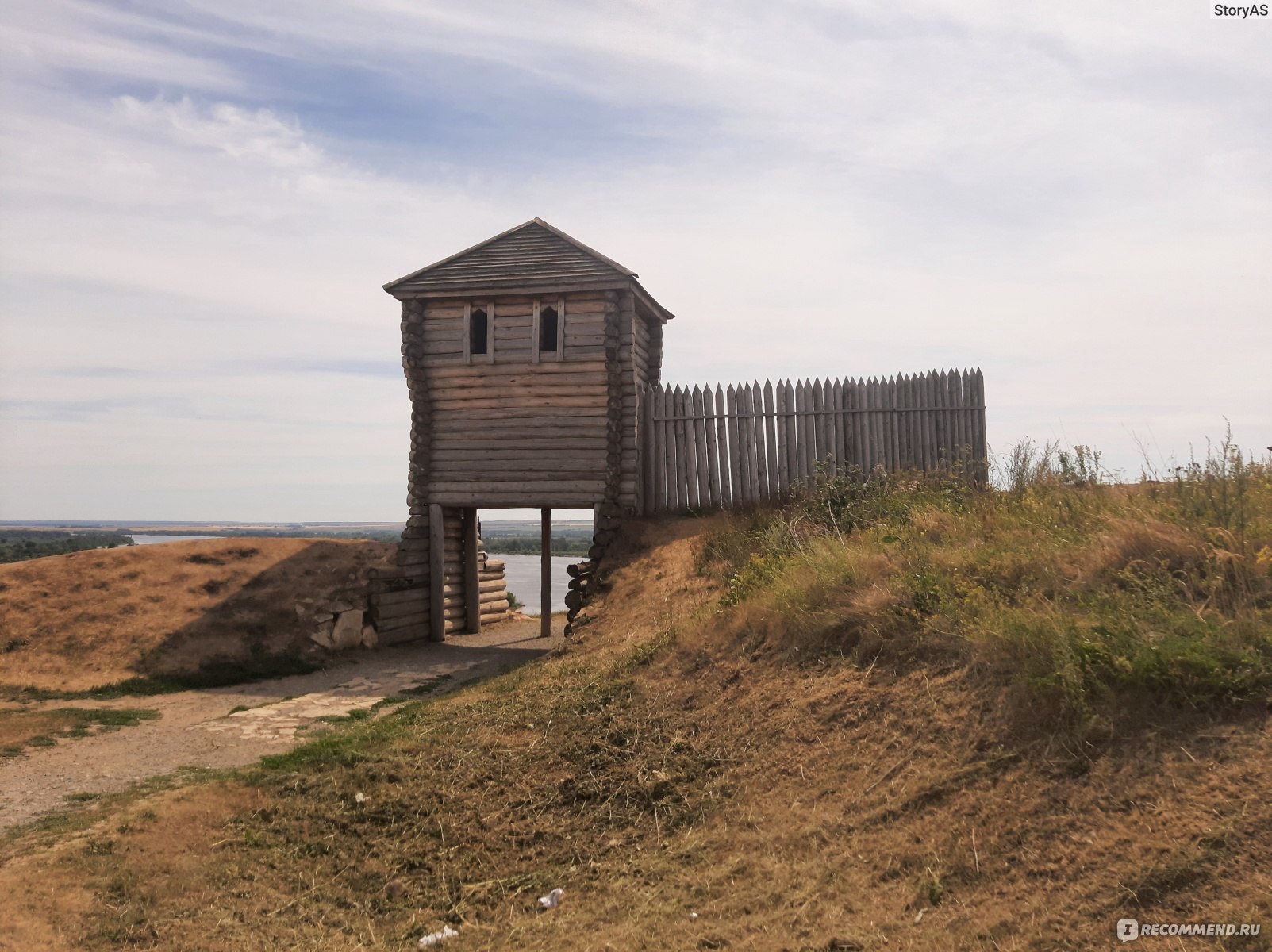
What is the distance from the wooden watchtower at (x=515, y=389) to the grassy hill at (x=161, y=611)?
68.0 inches

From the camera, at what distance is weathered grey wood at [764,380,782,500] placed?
1514 centimetres

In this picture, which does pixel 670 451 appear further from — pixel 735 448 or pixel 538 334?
pixel 538 334

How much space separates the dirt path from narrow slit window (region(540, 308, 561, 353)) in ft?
18.3

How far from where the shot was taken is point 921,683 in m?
5.79

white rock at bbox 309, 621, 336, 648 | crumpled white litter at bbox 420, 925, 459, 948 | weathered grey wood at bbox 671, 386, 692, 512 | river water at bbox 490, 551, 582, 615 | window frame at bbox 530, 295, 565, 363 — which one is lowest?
river water at bbox 490, 551, 582, 615

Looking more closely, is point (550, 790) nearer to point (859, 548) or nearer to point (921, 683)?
point (921, 683)

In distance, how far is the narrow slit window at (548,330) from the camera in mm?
16078

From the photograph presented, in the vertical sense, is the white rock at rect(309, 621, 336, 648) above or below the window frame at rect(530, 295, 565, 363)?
below

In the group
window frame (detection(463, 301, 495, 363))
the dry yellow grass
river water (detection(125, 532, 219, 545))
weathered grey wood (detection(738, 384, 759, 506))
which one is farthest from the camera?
river water (detection(125, 532, 219, 545))

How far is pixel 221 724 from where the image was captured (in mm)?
10148

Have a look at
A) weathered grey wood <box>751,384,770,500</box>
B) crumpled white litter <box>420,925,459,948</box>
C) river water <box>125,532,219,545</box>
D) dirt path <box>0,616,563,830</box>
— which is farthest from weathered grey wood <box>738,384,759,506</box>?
river water <box>125,532,219,545</box>

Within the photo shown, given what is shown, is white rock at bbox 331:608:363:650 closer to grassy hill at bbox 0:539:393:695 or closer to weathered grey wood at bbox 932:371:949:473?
grassy hill at bbox 0:539:393:695

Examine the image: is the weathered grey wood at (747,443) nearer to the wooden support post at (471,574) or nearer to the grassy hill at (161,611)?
the wooden support post at (471,574)

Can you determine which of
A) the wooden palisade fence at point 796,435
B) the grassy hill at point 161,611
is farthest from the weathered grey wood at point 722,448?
the grassy hill at point 161,611
